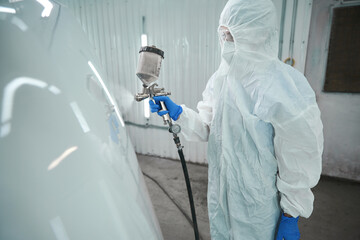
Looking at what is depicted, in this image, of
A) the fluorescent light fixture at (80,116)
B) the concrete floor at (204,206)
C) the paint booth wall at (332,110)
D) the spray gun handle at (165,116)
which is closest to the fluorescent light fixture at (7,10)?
the fluorescent light fixture at (80,116)

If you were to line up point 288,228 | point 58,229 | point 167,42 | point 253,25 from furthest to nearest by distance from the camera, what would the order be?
point 167,42
point 288,228
point 253,25
point 58,229

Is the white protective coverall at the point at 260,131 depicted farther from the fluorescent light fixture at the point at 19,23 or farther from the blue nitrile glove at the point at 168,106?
the fluorescent light fixture at the point at 19,23

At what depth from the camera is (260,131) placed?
98 centimetres

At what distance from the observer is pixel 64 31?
525 mm

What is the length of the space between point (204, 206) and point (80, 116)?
216 cm

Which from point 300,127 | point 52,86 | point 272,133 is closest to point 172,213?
point 272,133

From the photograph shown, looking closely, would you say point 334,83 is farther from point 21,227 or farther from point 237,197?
point 21,227

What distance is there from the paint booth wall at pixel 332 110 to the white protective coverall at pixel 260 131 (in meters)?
1.92

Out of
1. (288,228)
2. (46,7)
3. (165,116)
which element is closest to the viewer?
(46,7)

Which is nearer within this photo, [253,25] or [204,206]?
[253,25]

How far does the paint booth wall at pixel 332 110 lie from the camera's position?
2.38 m

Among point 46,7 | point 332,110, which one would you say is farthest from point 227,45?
point 332,110

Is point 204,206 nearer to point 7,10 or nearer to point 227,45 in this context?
point 227,45

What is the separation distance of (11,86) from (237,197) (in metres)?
1.04
